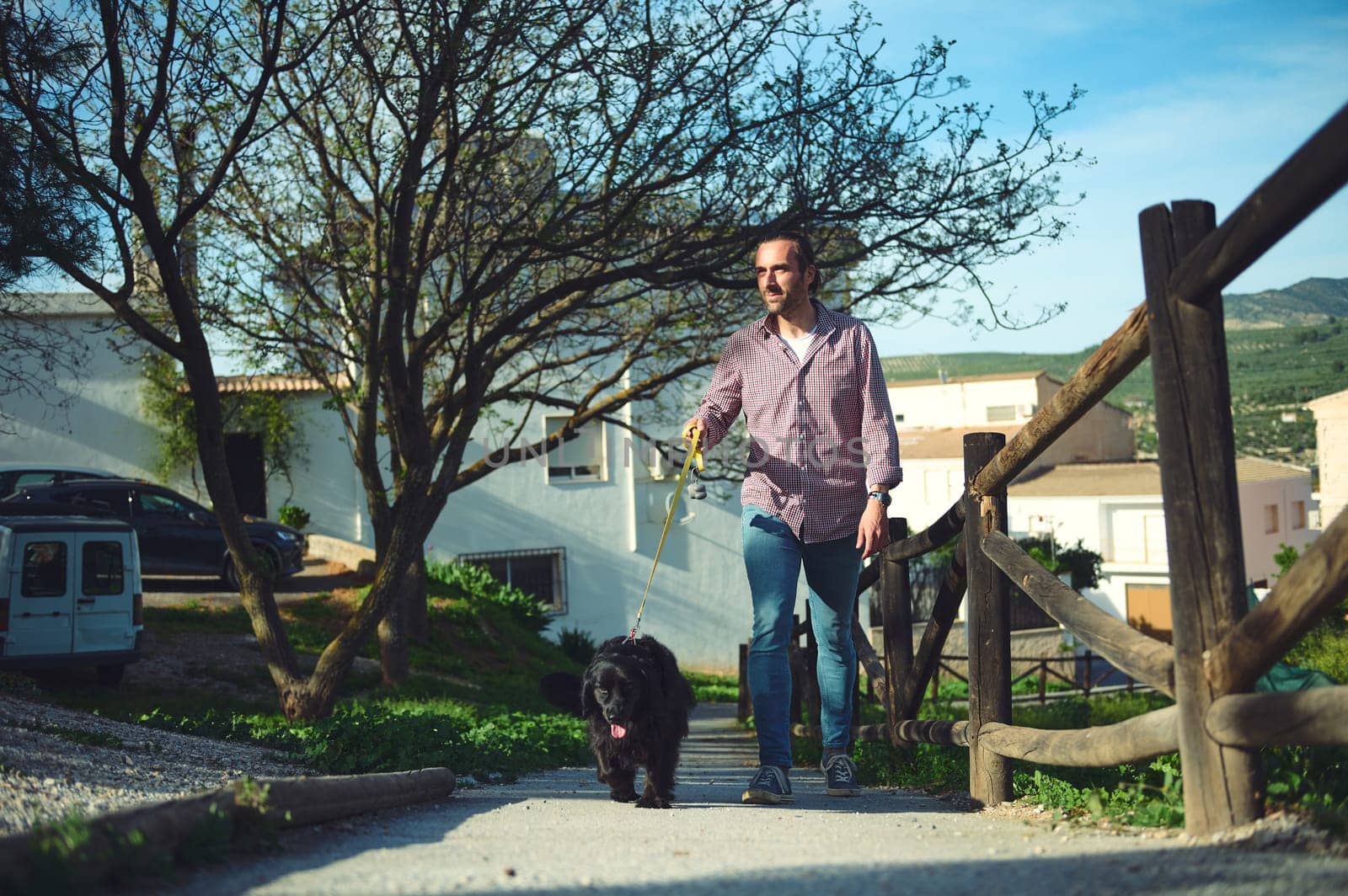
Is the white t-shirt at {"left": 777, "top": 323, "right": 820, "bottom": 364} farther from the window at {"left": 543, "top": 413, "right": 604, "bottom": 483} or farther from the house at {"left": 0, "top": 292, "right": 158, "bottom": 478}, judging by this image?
the window at {"left": 543, "top": 413, "right": 604, "bottom": 483}

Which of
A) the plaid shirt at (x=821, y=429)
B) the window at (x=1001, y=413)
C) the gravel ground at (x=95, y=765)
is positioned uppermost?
the window at (x=1001, y=413)

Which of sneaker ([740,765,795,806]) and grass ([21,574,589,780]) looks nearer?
sneaker ([740,765,795,806])

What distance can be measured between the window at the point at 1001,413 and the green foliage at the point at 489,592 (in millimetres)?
37339

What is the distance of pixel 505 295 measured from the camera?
1207cm

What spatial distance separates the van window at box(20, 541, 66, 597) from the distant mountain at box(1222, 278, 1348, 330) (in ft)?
36.5

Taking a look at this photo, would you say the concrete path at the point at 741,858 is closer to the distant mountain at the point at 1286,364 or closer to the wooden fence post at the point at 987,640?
the wooden fence post at the point at 987,640

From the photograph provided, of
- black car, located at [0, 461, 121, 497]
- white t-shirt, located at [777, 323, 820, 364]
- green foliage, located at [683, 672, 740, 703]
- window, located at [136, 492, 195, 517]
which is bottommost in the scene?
green foliage, located at [683, 672, 740, 703]

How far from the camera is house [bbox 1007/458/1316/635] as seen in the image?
34188mm

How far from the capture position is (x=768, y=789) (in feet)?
15.1

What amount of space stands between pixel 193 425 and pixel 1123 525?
28742 millimetres

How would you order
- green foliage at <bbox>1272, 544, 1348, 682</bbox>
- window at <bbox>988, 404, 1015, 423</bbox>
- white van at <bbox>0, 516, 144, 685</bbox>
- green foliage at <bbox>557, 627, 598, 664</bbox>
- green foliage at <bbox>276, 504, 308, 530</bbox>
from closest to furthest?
green foliage at <bbox>1272, 544, 1348, 682</bbox> → white van at <bbox>0, 516, 144, 685</bbox> → green foliage at <bbox>557, 627, 598, 664</bbox> → green foliage at <bbox>276, 504, 308, 530</bbox> → window at <bbox>988, 404, 1015, 423</bbox>

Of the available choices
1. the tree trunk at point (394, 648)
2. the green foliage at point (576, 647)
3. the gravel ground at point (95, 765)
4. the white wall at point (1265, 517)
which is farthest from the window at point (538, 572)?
the gravel ground at point (95, 765)

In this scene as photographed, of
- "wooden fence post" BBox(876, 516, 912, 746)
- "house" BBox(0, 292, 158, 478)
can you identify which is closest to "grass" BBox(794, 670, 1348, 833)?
"wooden fence post" BBox(876, 516, 912, 746)

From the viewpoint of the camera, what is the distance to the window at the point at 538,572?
27.2 metres
